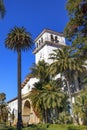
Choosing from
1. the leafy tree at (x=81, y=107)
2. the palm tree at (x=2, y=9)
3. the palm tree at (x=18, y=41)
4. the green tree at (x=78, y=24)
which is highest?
the palm tree at (x=18, y=41)

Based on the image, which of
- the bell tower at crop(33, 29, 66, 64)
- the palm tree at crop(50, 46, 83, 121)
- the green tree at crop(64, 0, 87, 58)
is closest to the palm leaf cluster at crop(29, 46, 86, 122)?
the palm tree at crop(50, 46, 83, 121)

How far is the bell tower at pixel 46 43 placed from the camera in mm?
59531

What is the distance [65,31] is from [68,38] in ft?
1.95

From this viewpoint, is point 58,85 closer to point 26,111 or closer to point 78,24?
point 26,111

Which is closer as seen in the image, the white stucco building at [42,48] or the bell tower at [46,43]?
the white stucco building at [42,48]

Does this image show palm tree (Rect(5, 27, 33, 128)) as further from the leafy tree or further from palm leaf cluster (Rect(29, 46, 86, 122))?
the leafy tree

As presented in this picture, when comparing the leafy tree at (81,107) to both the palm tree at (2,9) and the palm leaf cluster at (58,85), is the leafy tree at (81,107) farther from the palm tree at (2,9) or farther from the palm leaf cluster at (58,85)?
the palm tree at (2,9)

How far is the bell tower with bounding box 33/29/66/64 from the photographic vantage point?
59.5 meters

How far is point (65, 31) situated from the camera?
16719 mm

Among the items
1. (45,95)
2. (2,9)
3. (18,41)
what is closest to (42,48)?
(45,95)

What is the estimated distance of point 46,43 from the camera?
196 feet

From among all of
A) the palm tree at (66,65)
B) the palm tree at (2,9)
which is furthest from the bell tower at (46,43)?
the palm tree at (2,9)

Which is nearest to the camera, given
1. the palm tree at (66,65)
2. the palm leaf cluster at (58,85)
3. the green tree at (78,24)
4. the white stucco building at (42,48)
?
the green tree at (78,24)

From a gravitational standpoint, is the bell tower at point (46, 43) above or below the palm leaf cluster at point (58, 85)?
above
